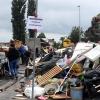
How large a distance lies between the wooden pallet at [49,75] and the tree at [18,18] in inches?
1735

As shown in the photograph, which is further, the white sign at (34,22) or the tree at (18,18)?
the tree at (18,18)

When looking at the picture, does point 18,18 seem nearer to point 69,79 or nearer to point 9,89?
point 9,89

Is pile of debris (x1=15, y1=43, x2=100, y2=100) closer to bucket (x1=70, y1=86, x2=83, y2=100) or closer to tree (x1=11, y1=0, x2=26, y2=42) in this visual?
bucket (x1=70, y1=86, x2=83, y2=100)

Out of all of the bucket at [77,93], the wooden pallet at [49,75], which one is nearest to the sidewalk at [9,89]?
the wooden pallet at [49,75]

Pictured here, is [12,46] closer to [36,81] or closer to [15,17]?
[36,81]

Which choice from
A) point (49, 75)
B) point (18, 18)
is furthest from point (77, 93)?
point (18, 18)

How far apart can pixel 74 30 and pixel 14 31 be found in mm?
29068

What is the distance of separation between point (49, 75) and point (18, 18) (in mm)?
45874

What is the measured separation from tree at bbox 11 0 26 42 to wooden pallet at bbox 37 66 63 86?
4408 cm

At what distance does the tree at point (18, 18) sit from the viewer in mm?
67188

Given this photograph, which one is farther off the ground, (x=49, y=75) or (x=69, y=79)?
(x=69, y=79)

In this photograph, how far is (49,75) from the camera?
74.0 ft

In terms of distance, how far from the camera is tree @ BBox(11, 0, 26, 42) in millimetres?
67188

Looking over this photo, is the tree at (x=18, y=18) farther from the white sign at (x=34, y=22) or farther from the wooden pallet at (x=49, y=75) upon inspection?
the white sign at (x=34, y=22)
